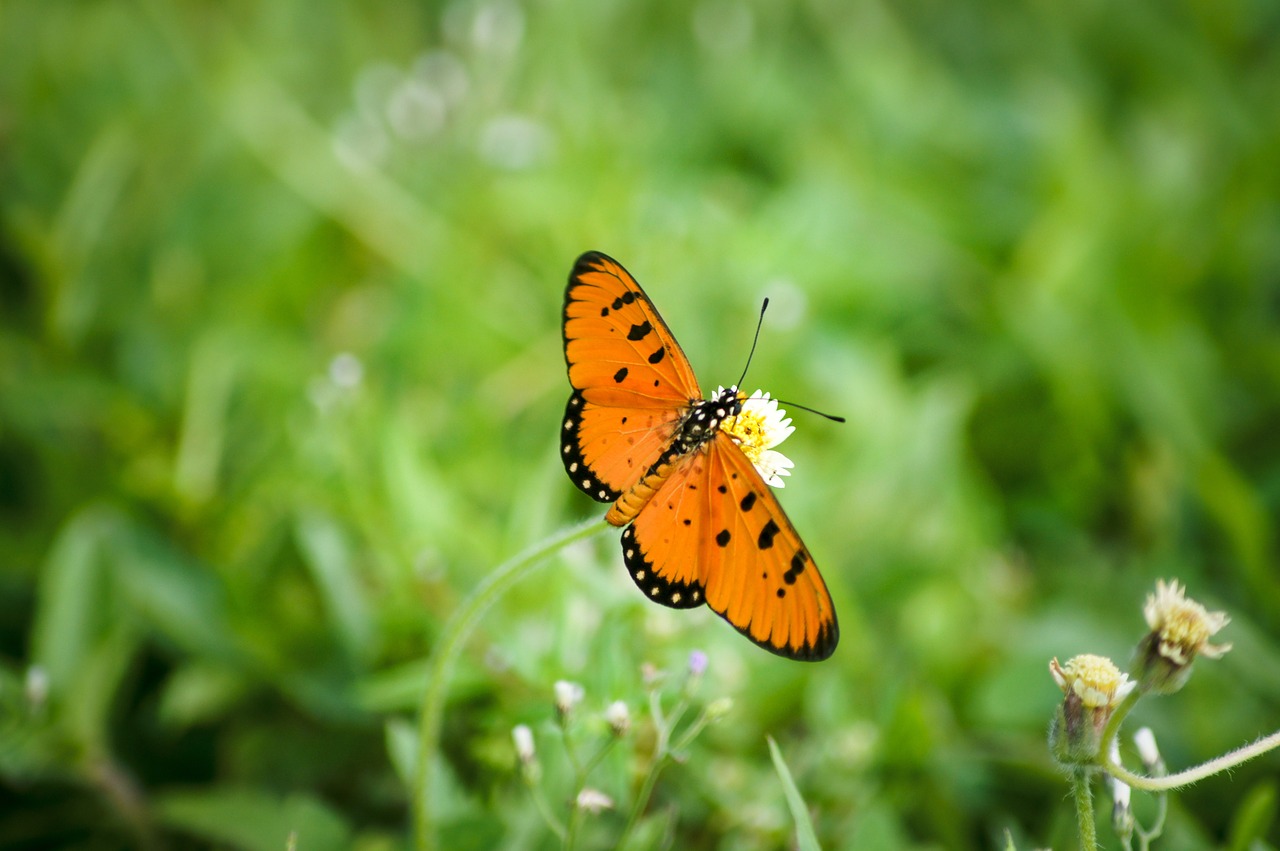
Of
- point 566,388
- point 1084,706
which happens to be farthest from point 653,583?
point 566,388

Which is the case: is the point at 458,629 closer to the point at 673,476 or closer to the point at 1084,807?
the point at 673,476

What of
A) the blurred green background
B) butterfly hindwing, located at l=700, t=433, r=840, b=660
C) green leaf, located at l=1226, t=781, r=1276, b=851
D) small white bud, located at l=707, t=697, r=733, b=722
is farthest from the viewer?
the blurred green background

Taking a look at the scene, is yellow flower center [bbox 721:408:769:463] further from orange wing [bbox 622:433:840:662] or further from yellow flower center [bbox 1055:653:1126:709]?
yellow flower center [bbox 1055:653:1126:709]

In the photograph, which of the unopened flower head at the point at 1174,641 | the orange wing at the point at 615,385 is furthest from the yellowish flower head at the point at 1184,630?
the orange wing at the point at 615,385

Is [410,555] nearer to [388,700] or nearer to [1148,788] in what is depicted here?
[388,700]

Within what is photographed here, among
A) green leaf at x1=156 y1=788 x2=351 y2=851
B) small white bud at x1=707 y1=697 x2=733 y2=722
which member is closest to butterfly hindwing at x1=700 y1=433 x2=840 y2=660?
small white bud at x1=707 y1=697 x2=733 y2=722

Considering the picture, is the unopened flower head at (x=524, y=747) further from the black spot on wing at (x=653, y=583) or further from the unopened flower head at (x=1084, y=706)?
the unopened flower head at (x=1084, y=706)
